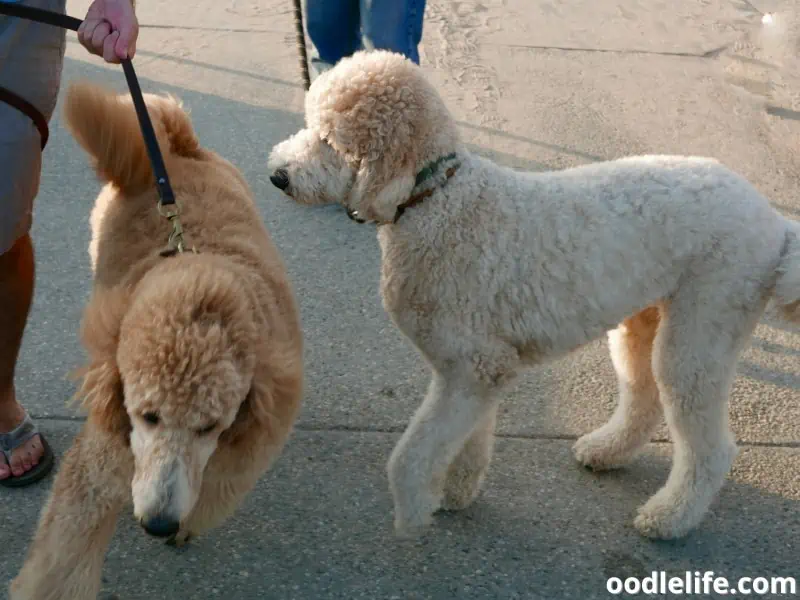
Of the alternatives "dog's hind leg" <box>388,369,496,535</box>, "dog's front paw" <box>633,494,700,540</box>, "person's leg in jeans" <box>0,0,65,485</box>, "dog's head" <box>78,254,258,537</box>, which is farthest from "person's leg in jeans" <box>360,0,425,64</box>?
"dog's front paw" <box>633,494,700,540</box>

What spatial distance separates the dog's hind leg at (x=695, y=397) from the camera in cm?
255

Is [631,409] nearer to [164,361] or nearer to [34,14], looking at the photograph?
[164,361]

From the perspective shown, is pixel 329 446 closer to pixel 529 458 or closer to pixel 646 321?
pixel 529 458

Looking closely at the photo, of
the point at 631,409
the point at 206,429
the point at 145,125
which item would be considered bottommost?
the point at 631,409

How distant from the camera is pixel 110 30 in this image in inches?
92.6

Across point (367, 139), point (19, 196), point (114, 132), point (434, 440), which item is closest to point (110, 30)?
point (114, 132)

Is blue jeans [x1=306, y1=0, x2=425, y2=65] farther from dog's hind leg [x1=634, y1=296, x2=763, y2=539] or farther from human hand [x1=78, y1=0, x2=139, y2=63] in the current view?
dog's hind leg [x1=634, y1=296, x2=763, y2=539]

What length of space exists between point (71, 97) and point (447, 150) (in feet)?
3.64

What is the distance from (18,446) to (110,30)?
1.33 meters

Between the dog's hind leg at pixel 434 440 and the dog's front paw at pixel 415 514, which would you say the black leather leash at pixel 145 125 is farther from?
the dog's front paw at pixel 415 514

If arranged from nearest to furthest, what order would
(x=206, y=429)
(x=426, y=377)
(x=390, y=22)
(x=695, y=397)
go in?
1. (x=206, y=429)
2. (x=695, y=397)
3. (x=426, y=377)
4. (x=390, y=22)

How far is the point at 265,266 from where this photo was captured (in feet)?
8.11

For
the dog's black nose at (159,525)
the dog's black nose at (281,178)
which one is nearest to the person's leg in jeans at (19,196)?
the dog's black nose at (281,178)

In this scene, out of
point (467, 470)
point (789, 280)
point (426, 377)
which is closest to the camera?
point (789, 280)
